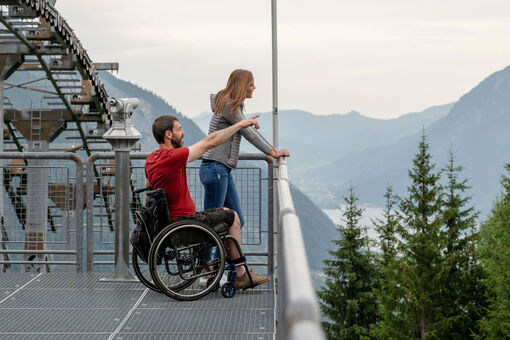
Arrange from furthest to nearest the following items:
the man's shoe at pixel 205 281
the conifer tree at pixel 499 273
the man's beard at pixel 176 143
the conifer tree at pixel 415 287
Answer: the conifer tree at pixel 415 287, the conifer tree at pixel 499 273, the man's shoe at pixel 205 281, the man's beard at pixel 176 143

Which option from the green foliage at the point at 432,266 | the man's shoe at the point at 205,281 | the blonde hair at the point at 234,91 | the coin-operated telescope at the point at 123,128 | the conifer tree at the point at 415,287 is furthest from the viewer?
the green foliage at the point at 432,266

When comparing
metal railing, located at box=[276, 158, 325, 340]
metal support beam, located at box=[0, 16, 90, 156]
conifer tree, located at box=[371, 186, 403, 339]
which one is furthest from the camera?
conifer tree, located at box=[371, 186, 403, 339]

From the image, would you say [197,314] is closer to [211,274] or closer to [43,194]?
[211,274]

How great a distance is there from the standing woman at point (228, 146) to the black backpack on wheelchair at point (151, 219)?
2.51ft

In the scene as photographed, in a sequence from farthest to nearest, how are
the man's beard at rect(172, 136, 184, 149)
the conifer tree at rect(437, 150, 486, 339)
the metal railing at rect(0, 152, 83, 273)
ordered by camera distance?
the conifer tree at rect(437, 150, 486, 339) → the metal railing at rect(0, 152, 83, 273) → the man's beard at rect(172, 136, 184, 149)

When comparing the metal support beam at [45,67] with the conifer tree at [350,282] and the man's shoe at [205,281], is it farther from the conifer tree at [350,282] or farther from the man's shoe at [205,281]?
the man's shoe at [205,281]

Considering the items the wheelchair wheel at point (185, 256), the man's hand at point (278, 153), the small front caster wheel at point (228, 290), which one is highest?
the man's hand at point (278, 153)

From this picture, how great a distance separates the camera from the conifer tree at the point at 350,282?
152 feet

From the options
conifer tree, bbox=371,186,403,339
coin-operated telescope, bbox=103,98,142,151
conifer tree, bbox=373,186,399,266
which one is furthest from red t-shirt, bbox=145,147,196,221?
conifer tree, bbox=373,186,399,266

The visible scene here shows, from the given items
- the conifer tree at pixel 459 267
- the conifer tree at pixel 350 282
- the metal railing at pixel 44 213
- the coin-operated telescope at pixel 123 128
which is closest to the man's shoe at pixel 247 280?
the coin-operated telescope at pixel 123 128

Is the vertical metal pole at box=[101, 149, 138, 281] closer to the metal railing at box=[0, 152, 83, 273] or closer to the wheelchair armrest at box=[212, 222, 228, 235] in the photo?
the metal railing at box=[0, 152, 83, 273]

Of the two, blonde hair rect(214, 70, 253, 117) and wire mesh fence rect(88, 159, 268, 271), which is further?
wire mesh fence rect(88, 159, 268, 271)

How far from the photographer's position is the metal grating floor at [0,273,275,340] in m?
5.88

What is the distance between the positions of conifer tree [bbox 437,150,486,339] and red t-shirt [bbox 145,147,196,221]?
33653 millimetres
